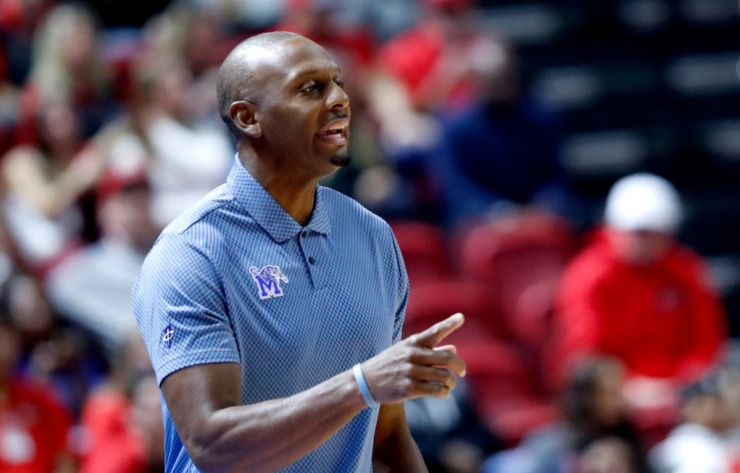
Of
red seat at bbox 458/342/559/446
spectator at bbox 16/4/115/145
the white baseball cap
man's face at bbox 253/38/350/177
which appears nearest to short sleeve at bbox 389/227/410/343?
man's face at bbox 253/38/350/177

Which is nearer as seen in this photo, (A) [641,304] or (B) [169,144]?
(A) [641,304]

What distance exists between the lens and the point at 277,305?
264 cm

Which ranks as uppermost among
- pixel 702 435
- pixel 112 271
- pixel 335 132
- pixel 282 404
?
pixel 335 132

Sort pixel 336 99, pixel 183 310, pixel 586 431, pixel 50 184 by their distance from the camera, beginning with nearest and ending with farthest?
pixel 183 310
pixel 336 99
pixel 586 431
pixel 50 184

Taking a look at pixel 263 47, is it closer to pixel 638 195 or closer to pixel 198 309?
pixel 198 309

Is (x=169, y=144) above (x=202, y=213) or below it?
below

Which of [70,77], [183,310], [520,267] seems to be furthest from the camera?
[70,77]

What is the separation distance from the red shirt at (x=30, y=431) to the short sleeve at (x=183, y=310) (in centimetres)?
358

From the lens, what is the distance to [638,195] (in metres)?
6.80

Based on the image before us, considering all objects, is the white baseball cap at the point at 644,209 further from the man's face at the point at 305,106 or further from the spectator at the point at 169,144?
the man's face at the point at 305,106

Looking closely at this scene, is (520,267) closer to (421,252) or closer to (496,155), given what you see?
(421,252)

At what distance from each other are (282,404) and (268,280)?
0.96 feet

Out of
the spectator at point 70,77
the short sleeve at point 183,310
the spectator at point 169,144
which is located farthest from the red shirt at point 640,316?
the short sleeve at point 183,310

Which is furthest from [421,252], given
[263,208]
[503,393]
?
[263,208]
